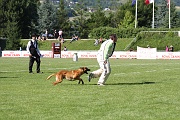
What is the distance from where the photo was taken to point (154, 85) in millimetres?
19766

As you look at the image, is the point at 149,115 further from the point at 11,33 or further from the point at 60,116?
the point at 11,33

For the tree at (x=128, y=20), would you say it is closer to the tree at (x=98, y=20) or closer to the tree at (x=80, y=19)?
the tree at (x=98, y=20)

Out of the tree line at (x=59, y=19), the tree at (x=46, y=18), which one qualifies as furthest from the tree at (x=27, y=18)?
the tree at (x=46, y=18)

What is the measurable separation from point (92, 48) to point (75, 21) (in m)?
53.8

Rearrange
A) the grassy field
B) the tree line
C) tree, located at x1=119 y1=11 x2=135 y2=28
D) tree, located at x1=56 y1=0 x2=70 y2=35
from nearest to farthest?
the grassy field
the tree line
tree, located at x1=119 y1=11 x2=135 y2=28
tree, located at x1=56 y1=0 x2=70 y2=35

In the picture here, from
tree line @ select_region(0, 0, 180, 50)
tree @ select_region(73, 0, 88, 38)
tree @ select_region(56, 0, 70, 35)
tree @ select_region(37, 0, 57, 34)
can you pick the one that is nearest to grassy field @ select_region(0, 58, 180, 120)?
tree line @ select_region(0, 0, 180, 50)

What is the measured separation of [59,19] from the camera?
12375 centimetres

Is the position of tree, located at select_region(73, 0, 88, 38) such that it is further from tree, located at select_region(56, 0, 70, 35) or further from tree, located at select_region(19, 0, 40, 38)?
tree, located at select_region(19, 0, 40, 38)

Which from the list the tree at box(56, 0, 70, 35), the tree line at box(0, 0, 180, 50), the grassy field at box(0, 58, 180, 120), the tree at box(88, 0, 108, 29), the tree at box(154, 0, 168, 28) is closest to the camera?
the grassy field at box(0, 58, 180, 120)

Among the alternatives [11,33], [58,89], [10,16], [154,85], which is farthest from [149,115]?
[10,16]

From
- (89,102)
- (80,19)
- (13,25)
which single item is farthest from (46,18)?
(89,102)

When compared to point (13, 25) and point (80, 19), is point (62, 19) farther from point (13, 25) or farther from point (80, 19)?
point (13, 25)

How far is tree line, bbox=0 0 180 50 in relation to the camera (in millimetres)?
91812

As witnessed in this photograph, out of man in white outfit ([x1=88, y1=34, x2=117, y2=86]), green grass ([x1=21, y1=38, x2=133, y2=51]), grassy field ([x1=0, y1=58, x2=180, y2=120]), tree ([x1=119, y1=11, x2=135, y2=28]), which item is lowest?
green grass ([x1=21, y1=38, x2=133, y2=51])
